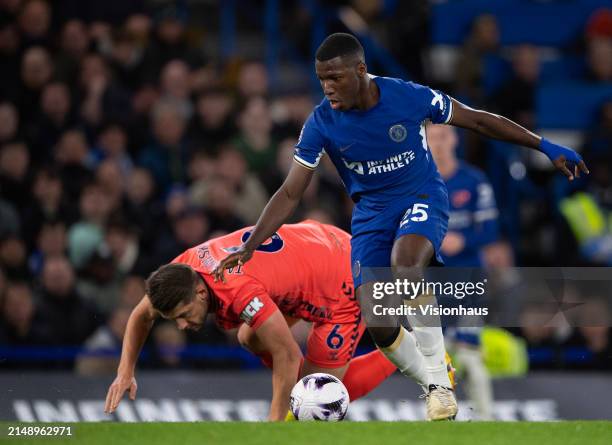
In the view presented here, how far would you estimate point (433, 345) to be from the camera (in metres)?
7.08

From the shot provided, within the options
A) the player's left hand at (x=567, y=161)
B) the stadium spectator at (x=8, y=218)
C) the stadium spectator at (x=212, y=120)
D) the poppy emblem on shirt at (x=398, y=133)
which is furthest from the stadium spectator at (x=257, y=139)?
the player's left hand at (x=567, y=161)

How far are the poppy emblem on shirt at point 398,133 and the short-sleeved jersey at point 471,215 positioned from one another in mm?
2829

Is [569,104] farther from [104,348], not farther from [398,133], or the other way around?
[398,133]

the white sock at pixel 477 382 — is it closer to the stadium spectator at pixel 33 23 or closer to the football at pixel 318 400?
the football at pixel 318 400

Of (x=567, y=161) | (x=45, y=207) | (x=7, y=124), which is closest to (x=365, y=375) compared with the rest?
(x=567, y=161)

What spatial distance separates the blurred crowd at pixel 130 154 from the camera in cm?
1022

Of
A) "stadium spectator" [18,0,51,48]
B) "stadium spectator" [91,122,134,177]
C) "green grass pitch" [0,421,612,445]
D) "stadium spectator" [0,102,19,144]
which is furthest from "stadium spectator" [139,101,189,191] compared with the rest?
"green grass pitch" [0,421,612,445]

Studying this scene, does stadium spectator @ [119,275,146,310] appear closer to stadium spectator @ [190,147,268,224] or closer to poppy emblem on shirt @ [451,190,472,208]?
stadium spectator @ [190,147,268,224]

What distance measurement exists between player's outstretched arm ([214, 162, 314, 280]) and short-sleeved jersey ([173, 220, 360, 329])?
29 centimetres

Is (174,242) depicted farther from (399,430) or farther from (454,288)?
(399,430)

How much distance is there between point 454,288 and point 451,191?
2.52m

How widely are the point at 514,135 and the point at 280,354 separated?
1742mm

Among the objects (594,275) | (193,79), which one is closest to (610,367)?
(594,275)

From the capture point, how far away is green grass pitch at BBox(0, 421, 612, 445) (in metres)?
5.91
